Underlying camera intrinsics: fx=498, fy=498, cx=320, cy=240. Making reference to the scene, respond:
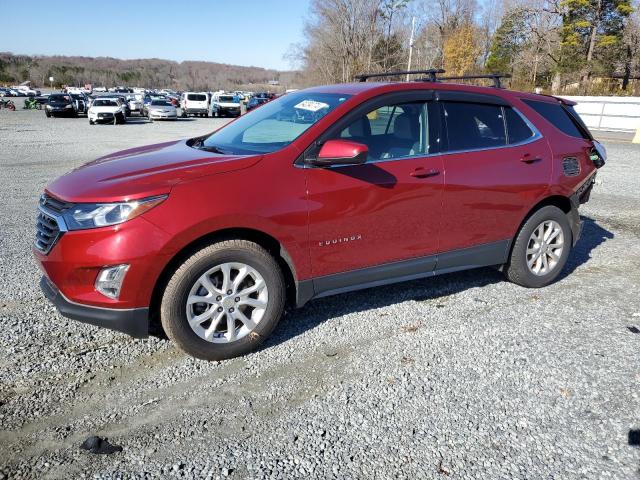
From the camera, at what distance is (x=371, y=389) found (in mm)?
3064

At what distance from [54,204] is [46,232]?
187mm

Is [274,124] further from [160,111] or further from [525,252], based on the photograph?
[160,111]

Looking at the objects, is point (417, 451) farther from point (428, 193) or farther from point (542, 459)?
point (428, 193)

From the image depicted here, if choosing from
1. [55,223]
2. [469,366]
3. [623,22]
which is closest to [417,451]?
[469,366]

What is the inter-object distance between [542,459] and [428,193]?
6.62 ft

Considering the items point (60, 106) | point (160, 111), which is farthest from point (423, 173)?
point (60, 106)

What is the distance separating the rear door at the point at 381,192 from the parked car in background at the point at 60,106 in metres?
37.1

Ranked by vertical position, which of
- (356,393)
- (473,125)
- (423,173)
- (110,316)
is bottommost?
(356,393)

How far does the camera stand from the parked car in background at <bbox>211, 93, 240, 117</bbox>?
38484 millimetres

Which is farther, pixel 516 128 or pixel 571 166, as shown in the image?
pixel 571 166

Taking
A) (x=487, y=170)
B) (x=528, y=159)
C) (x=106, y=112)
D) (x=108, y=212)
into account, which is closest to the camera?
(x=108, y=212)

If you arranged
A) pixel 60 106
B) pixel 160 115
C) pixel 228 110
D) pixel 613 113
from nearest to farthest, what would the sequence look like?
pixel 613 113 < pixel 160 115 < pixel 60 106 < pixel 228 110

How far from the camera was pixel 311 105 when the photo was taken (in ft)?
12.9

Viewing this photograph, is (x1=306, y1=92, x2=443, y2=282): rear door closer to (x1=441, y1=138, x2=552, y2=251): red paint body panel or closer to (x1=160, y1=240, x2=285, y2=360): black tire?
(x1=441, y1=138, x2=552, y2=251): red paint body panel
